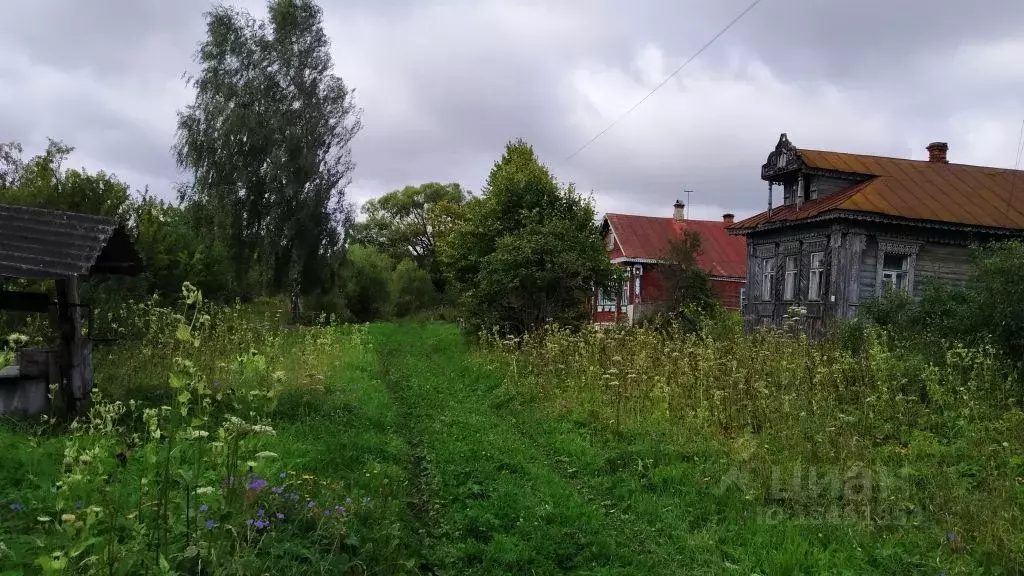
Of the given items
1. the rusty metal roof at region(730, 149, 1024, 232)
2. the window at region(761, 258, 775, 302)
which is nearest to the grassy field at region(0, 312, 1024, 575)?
the rusty metal roof at region(730, 149, 1024, 232)

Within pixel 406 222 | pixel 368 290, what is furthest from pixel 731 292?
pixel 406 222

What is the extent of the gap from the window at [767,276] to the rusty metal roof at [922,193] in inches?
54.6

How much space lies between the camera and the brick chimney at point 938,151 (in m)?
23.6

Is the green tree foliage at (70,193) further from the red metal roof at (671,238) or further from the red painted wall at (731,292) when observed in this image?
the red painted wall at (731,292)

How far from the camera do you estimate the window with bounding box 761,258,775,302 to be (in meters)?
23.2

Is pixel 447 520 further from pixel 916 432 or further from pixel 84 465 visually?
pixel 916 432

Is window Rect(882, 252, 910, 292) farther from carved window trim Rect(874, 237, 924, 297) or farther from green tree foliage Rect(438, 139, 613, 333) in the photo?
green tree foliage Rect(438, 139, 613, 333)

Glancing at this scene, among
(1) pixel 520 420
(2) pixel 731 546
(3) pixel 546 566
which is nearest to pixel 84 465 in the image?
(3) pixel 546 566

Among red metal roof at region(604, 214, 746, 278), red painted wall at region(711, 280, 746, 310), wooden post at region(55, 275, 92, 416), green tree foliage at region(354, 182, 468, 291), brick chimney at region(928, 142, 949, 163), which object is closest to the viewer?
wooden post at region(55, 275, 92, 416)

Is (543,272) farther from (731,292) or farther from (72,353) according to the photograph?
(731,292)

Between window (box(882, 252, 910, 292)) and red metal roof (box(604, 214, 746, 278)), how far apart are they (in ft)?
48.2

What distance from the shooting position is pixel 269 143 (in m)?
27.2

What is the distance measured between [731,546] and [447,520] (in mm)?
2282

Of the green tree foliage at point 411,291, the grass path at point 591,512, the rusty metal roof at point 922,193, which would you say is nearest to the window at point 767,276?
the rusty metal roof at point 922,193
